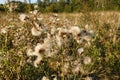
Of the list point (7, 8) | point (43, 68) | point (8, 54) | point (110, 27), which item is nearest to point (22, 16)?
point (8, 54)


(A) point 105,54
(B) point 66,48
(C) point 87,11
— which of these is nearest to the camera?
(B) point 66,48

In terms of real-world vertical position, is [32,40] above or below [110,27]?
above

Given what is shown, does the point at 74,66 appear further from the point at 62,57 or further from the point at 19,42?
the point at 19,42

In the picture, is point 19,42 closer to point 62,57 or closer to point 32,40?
point 32,40

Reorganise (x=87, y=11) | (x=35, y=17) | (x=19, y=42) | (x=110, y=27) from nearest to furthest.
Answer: (x=35, y=17) → (x=19, y=42) → (x=110, y=27) → (x=87, y=11)

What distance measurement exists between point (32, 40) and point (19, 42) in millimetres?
267

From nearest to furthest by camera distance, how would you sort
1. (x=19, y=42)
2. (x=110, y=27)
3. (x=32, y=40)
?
(x=32, y=40)
(x=19, y=42)
(x=110, y=27)

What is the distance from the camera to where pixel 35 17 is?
292 centimetres

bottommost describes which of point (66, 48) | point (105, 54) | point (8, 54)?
point (105, 54)

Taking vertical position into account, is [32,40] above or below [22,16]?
below

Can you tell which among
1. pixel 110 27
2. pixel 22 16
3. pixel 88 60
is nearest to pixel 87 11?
pixel 110 27

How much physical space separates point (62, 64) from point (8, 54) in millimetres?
898

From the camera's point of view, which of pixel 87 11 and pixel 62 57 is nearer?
pixel 62 57

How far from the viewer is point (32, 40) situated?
3.19 meters
